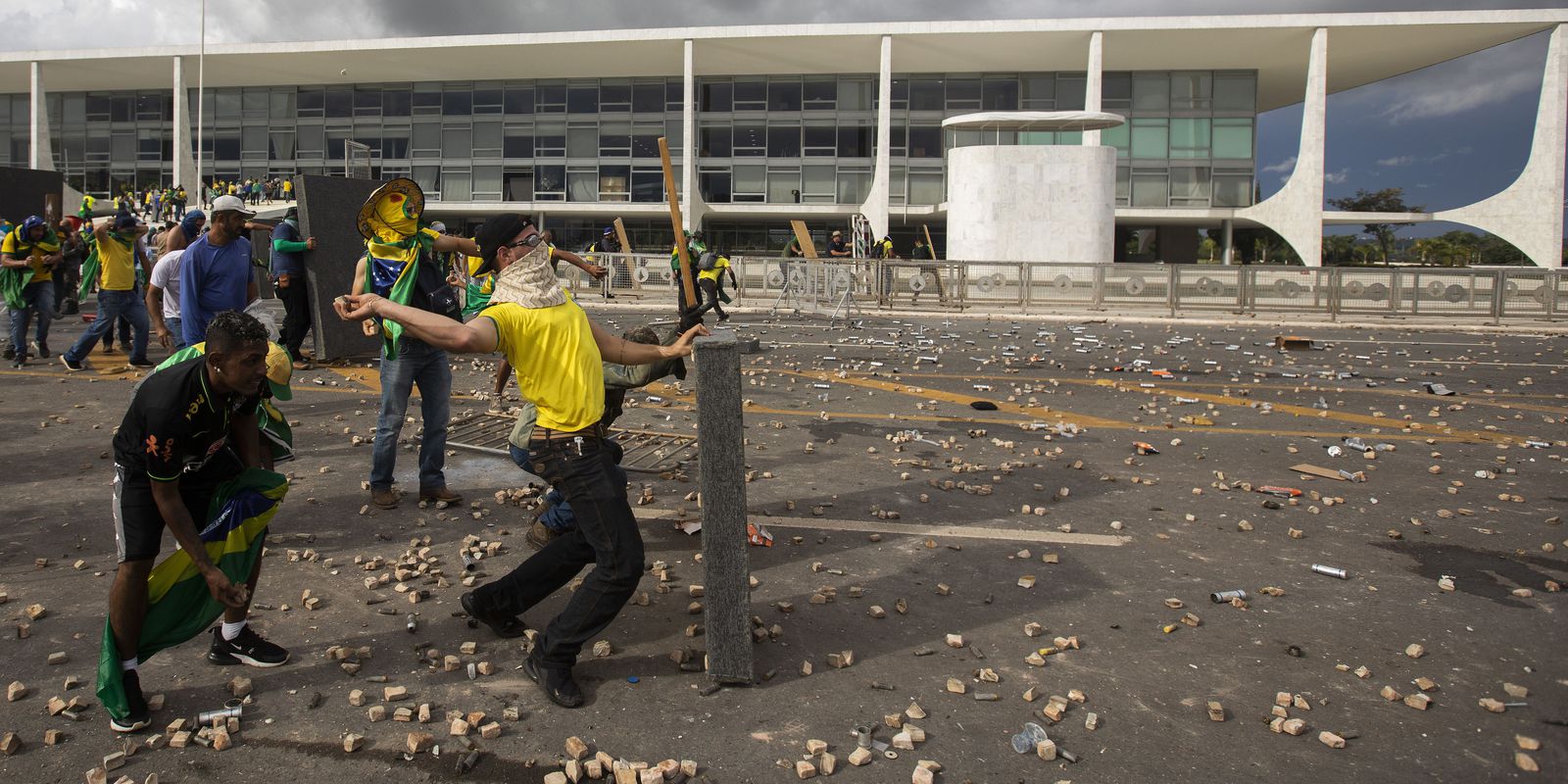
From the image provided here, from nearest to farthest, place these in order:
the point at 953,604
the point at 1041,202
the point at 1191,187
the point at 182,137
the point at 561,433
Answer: the point at 561,433, the point at 953,604, the point at 1041,202, the point at 1191,187, the point at 182,137

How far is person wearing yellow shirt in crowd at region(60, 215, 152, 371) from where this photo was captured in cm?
1277

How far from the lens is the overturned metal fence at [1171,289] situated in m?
23.9

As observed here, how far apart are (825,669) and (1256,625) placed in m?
2.12

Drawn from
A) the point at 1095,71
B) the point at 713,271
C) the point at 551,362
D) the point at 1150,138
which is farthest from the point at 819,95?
the point at 551,362

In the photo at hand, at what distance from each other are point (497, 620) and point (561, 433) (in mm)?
1013

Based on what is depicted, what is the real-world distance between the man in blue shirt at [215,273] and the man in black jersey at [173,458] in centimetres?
386

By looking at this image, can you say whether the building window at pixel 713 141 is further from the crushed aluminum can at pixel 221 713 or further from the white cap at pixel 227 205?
the crushed aluminum can at pixel 221 713

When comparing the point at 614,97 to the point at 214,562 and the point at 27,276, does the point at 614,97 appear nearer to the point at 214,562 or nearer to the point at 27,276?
the point at 27,276

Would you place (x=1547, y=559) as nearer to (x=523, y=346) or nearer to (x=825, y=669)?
(x=825, y=669)

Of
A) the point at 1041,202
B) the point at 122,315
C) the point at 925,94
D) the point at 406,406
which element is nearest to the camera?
the point at 406,406

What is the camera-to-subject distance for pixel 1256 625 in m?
4.92

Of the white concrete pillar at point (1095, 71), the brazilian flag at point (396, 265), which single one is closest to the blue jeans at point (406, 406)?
the brazilian flag at point (396, 265)

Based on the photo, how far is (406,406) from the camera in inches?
267

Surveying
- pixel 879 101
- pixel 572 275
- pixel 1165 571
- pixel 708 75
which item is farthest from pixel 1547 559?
pixel 708 75
